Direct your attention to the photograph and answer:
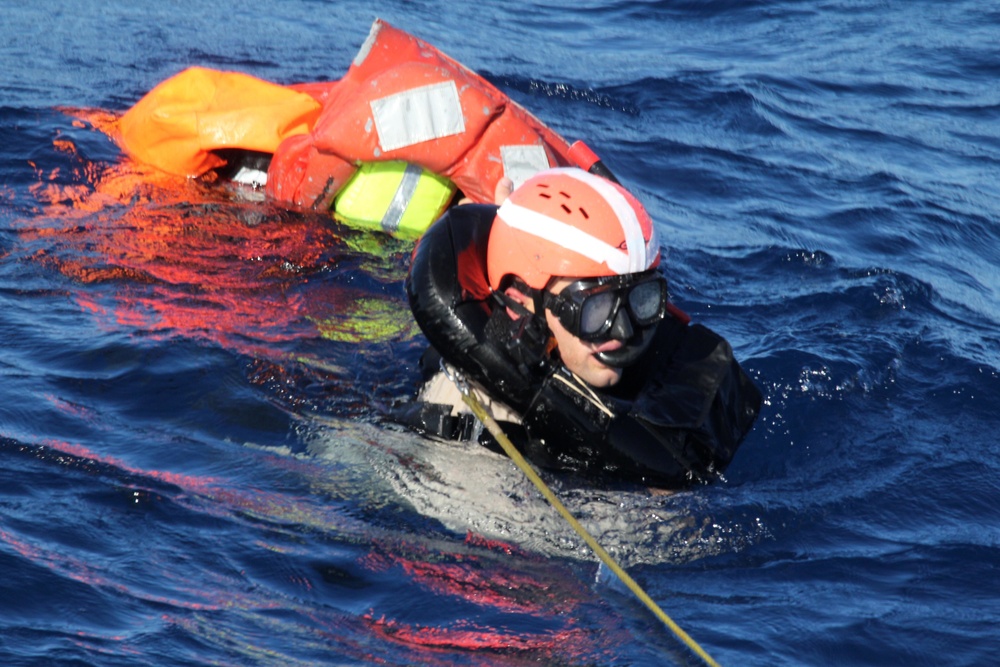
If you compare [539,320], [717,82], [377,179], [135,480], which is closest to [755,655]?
[539,320]

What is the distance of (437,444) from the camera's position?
4605 millimetres

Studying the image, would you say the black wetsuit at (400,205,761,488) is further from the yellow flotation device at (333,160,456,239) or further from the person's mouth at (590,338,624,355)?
the yellow flotation device at (333,160,456,239)

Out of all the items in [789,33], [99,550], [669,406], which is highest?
[789,33]

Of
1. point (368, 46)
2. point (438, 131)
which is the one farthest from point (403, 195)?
point (368, 46)

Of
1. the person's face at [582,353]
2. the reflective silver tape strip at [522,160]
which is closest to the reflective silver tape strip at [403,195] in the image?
the reflective silver tape strip at [522,160]

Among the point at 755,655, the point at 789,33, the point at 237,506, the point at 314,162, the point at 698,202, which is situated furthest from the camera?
the point at 789,33

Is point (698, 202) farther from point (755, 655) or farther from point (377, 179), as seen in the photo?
point (755, 655)

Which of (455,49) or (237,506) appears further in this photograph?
(455,49)

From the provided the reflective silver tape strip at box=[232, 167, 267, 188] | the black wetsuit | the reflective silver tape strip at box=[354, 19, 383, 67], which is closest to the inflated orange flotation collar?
the reflective silver tape strip at box=[354, 19, 383, 67]

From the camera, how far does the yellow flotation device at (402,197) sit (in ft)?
22.6

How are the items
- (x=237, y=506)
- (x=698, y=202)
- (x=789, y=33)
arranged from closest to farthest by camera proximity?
(x=237, y=506), (x=698, y=202), (x=789, y=33)

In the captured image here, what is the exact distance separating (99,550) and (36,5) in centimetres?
919

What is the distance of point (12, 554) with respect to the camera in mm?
3727

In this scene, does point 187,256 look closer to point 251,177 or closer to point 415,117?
point 251,177
